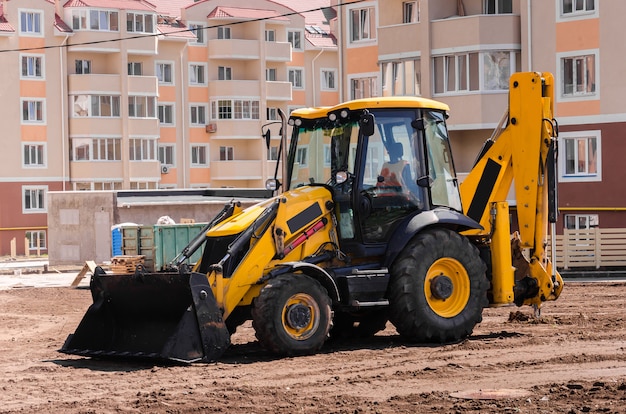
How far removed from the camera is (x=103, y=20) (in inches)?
2923

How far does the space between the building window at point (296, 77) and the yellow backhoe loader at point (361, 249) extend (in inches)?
2610

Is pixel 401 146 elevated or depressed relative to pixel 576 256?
elevated

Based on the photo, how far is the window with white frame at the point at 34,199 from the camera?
7225 centimetres

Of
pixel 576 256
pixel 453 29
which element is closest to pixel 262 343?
pixel 576 256

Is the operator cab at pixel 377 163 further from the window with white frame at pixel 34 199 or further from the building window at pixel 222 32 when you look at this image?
the building window at pixel 222 32

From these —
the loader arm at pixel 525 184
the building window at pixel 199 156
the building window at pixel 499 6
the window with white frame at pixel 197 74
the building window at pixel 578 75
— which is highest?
the window with white frame at pixel 197 74

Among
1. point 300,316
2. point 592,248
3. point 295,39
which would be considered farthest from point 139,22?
point 300,316

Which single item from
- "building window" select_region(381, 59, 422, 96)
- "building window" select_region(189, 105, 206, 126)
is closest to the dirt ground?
"building window" select_region(381, 59, 422, 96)

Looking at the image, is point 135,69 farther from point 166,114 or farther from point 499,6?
point 499,6

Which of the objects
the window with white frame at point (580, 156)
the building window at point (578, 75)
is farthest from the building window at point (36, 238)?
the building window at point (578, 75)

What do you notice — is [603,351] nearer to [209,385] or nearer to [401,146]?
[401,146]

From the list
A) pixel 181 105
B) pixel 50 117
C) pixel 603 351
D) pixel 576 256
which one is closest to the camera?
pixel 603 351

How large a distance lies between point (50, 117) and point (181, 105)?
9617 mm

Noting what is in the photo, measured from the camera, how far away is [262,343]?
15211 mm
